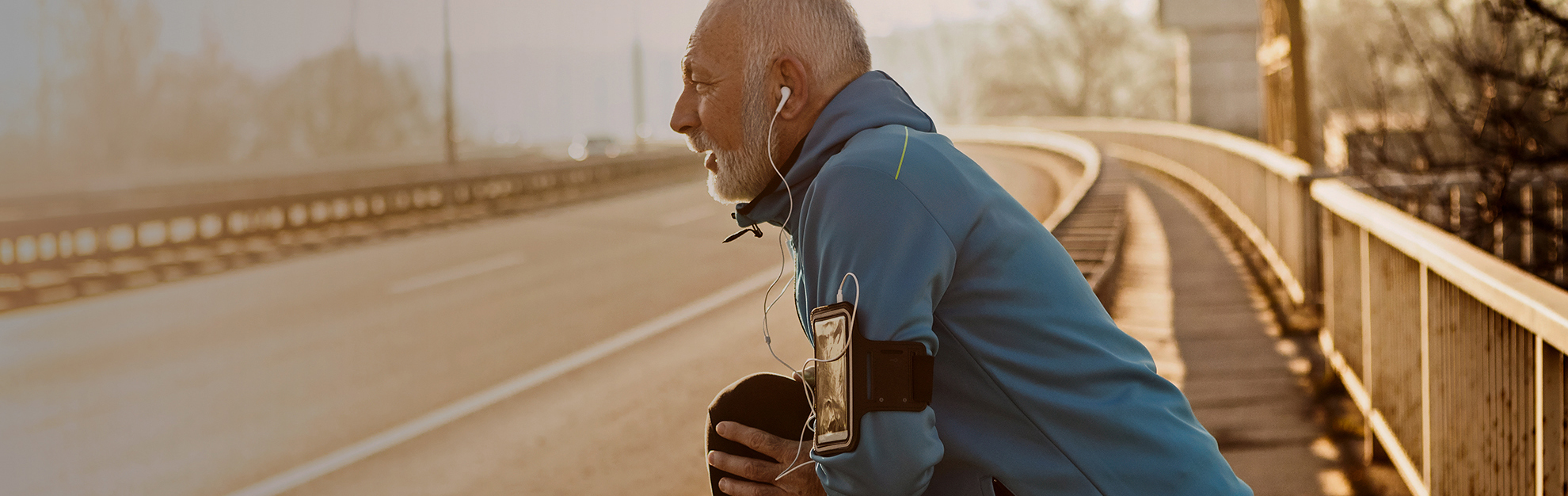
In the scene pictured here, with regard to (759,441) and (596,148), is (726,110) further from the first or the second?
(596,148)

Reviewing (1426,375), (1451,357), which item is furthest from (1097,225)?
(1451,357)

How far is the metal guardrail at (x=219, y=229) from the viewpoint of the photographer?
13758mm

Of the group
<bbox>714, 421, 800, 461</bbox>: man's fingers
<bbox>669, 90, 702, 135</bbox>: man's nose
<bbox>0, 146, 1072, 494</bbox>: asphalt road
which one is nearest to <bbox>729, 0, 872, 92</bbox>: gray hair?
<bbox>669, 90, 702, 135</bbox>: man's nose

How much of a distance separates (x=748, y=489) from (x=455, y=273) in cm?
1306

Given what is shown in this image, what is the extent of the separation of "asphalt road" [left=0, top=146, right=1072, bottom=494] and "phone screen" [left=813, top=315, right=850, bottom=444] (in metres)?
4.34

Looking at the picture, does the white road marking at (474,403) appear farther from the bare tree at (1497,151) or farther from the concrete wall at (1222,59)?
the concrete wall at (1222,59)

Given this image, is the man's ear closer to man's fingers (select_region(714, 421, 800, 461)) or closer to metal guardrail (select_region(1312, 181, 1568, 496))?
man's fingers (select_region(714, 421, 800, 461))

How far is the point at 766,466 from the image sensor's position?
73.5 inches

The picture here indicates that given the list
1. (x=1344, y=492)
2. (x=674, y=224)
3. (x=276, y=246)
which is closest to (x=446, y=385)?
(x=1344, y=492)

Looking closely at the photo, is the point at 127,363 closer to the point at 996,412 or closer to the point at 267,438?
the point at 267,438

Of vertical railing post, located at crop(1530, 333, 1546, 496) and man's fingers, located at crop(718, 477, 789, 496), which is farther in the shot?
vertical railing post, located at crop(1530, 333, 1546, 496)

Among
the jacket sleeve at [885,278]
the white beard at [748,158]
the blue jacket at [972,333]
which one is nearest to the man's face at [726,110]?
the white beard at [748,158]

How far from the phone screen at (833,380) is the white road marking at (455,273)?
1204 centimetres

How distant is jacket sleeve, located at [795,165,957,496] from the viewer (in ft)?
4.79
